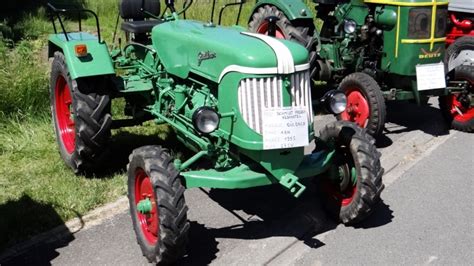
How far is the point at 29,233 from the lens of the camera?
405cm

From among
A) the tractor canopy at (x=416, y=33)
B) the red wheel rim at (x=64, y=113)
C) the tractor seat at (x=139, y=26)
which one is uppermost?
the tractor seat at (x=139, y=26)

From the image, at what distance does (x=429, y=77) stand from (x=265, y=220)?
2571mm

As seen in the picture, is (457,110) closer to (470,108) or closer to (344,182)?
(470,108)

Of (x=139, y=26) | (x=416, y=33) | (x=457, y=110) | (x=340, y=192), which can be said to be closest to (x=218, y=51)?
(x=340, y=192)

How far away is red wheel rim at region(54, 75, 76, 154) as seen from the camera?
5434 mm

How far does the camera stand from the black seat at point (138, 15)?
5316 mm

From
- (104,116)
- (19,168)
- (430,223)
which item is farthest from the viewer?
(19,168)

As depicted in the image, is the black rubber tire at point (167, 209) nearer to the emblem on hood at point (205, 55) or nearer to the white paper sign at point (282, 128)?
the white paper sign at point (282, 128)

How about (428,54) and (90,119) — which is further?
(428,54)

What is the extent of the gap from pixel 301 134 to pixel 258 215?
40.6 inches

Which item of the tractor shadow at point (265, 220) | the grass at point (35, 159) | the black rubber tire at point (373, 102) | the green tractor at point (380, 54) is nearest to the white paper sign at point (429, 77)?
the green tractor at point (380, 54)

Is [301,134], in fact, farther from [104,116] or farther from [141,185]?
[104,116]

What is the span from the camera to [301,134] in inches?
141

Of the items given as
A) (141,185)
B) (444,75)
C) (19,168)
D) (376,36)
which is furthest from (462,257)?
(19,168)
